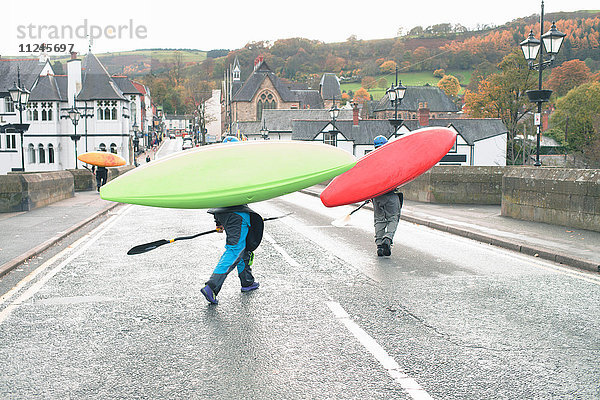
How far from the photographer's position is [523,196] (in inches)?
581

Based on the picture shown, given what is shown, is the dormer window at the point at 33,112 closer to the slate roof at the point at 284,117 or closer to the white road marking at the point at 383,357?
the slate roof at the point at 284,117

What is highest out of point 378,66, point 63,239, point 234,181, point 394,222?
point 378,66

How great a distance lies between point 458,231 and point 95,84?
5987 centimetres

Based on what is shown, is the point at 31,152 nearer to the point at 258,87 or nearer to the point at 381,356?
the point at 258,87

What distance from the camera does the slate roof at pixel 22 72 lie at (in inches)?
2509

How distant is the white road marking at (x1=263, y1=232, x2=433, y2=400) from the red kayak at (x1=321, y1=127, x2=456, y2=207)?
2847 mm

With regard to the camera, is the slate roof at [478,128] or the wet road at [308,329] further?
the slate roof at [478,128]

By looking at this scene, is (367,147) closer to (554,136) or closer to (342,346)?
(554,136)

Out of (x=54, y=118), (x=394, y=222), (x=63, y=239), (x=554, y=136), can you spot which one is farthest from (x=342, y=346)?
(x=554, y=136)

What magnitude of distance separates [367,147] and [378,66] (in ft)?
359

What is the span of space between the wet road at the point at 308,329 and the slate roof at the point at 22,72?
2442 inches

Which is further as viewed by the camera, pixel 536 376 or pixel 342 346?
pixel 342 346

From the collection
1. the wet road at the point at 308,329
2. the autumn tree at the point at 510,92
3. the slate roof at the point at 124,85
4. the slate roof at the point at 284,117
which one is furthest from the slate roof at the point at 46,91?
the wet road at the point at 308,329

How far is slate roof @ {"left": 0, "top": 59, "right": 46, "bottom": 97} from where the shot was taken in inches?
2509
